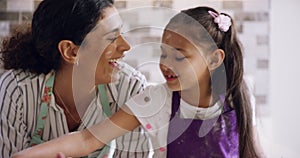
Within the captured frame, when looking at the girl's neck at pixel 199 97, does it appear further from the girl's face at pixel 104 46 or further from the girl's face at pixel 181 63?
the girl's face at pixel 104 46

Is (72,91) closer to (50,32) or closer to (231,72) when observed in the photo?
(50,32)

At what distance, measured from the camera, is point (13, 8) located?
1.75 metres

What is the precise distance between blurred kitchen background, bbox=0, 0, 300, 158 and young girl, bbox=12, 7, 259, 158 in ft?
2.00

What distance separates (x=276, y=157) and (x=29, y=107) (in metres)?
0.83

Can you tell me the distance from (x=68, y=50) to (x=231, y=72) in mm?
383

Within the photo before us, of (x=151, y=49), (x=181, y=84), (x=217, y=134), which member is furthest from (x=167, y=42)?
(x=151, y=49)

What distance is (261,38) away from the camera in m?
1.73

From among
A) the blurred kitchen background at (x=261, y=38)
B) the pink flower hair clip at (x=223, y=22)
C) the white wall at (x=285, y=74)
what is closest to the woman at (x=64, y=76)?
the pink flower hair clip at (x=223, y=22)

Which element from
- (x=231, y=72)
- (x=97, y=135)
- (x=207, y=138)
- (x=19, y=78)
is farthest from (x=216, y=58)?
(x=19, y=78)

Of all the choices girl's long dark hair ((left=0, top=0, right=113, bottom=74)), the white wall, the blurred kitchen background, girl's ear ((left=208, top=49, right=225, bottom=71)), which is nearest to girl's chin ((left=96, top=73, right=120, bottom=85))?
girl's long dark hair ((left=0, top=0, right=113, bottom=74))

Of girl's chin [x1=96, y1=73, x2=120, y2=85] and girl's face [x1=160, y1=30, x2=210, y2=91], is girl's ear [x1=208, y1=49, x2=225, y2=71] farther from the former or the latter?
girl's chin [x1=96, y1=73, x2=120, y2=85]

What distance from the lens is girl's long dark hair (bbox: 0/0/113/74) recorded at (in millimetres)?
1059

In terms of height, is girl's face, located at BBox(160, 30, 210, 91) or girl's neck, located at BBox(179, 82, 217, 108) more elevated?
girl's face, located at BBox(160, 30, 210, 91)

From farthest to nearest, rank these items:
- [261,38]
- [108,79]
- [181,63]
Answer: [261,38] < [108,79] < [181,63]
